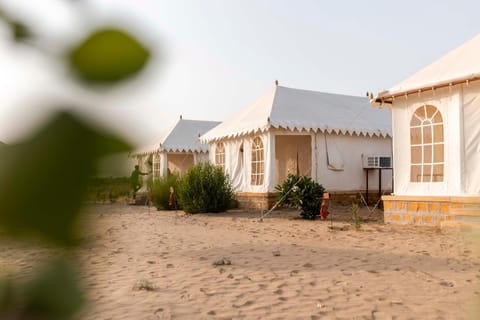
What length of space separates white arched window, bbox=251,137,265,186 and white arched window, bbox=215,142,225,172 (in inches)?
61.4

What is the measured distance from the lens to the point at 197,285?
376 centimetres

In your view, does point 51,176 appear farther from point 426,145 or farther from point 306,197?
point 306,197

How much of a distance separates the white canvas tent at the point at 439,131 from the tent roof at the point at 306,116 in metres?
3.03

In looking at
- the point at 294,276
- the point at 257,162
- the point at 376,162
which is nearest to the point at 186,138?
the point at 257,162

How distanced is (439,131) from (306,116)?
14.2 ft

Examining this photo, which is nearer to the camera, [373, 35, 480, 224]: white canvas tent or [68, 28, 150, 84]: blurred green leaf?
[68, 28, 150, 84]: blurred green leaf

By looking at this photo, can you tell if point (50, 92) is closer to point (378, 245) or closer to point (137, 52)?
point (137, 52)

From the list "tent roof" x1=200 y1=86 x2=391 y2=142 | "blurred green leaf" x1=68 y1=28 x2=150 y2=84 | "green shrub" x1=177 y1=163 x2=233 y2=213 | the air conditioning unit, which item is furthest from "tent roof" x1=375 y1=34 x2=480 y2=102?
"blurred green leaf" x1=68 y1=28 x2=150 y2=84

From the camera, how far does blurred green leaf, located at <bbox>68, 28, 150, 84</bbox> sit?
0.93 ft

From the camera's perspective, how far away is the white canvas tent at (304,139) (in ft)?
35.0

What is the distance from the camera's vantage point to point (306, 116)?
11008 mm

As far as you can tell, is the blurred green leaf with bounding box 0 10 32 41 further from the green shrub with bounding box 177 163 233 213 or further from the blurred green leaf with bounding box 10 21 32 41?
the green shrub with bounding box 177 163 233 213

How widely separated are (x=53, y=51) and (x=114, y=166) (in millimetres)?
87

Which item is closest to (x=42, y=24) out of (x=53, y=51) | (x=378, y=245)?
(x=53, y=51)
